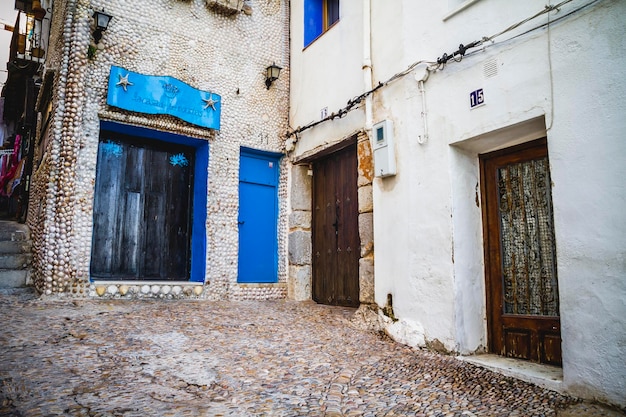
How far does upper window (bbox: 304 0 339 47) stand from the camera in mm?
6746

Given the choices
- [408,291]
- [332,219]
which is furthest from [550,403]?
[332,219]

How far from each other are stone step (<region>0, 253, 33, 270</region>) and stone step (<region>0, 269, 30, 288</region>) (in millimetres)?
84

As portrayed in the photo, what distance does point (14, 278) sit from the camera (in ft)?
17.8

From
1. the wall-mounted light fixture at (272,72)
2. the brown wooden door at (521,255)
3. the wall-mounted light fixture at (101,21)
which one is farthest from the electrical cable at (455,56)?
the wall-mounted light fixture at (101,21)

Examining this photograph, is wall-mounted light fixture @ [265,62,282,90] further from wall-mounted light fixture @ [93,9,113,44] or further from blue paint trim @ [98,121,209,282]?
wall-mounted light fixture @ [93,9,113,44]

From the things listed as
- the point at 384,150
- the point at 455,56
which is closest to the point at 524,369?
the point at 384,150

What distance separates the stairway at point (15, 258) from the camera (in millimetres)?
5410

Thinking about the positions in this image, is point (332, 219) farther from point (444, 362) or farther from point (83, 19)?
point (83, 19)

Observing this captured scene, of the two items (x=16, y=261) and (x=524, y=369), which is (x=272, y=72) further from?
(x=524, y=369)

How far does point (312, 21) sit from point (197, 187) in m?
3.10

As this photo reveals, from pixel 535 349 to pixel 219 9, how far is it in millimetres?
5973

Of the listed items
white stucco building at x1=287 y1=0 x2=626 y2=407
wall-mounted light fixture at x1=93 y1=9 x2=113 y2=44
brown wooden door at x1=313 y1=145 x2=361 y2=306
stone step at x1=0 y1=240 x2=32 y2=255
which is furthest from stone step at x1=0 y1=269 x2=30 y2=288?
white stucco building at x1=287 y1=0 x2=626 y2=407

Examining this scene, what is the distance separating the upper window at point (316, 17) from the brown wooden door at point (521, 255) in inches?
147

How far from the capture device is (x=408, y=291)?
4.32m
